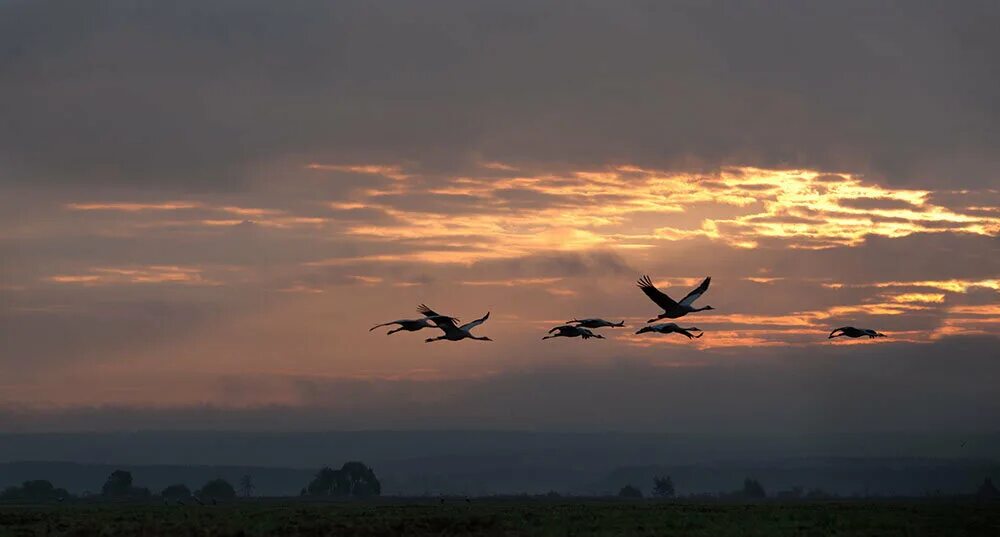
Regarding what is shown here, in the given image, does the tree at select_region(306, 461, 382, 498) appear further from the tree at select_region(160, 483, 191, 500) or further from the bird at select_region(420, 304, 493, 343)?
the bird at select_region(420, 304, 493, 343)

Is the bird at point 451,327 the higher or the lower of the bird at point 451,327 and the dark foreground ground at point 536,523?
the higher

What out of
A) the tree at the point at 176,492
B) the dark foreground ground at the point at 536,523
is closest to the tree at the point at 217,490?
the tree at the point at 176,492

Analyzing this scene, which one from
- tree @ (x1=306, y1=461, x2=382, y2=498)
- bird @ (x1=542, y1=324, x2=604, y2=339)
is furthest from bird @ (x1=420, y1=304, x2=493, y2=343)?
tree @ (x1=306, y1=461, x2=382, y2=498)

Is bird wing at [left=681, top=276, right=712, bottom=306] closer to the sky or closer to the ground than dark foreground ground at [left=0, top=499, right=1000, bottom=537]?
closer to the sky

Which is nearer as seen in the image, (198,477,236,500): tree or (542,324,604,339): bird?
(542,324,604,339): bird

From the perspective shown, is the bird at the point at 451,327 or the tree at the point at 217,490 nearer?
the bird at the point at 451,327

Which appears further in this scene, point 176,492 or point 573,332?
point 176,492

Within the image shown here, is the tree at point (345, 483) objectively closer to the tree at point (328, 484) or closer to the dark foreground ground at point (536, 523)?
the tree at point (328, 484)

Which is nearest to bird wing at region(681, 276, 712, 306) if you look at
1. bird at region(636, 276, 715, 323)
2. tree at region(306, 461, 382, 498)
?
bird at region(636, 276, 715, 323)

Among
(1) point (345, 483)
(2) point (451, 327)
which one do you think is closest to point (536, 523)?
(2) point (451, 327)

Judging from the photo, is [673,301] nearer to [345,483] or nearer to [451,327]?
[451,327]

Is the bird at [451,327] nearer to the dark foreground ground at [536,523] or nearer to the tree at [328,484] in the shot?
the dark foreground ground at [536,523]

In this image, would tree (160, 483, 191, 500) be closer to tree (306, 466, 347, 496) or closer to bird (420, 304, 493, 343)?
tree (306, 466, 347, 496)

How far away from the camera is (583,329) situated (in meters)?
79.2
